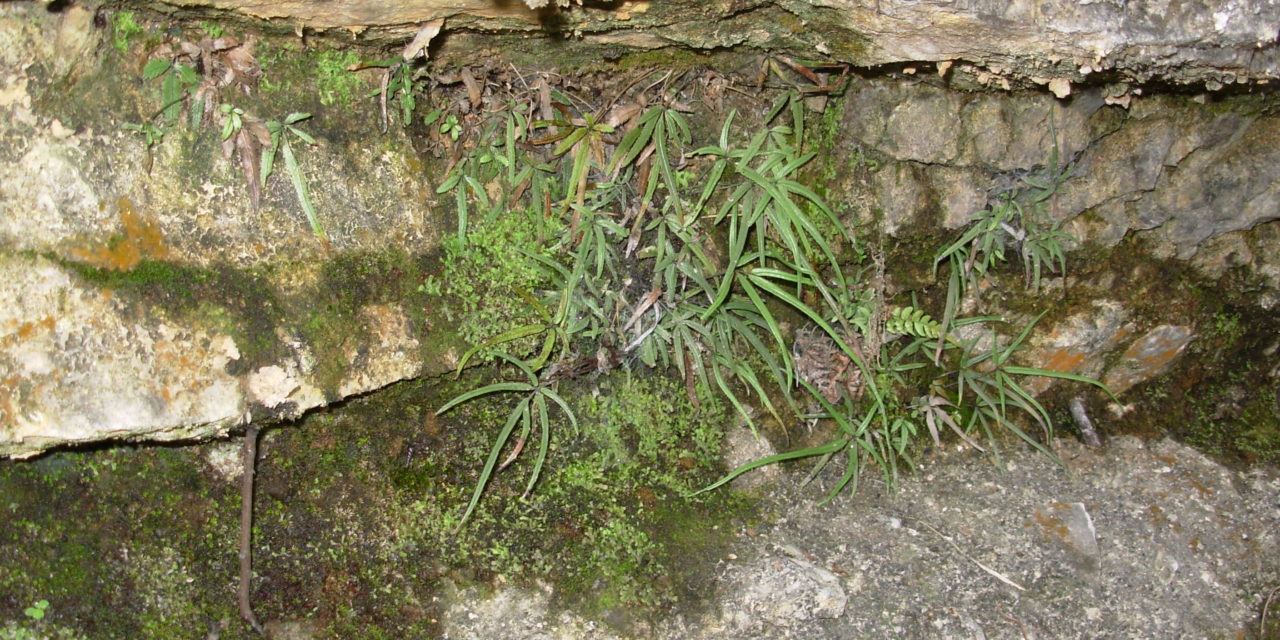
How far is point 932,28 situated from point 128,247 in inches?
92.0

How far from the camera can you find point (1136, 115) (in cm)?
284

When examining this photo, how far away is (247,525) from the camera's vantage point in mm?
2637

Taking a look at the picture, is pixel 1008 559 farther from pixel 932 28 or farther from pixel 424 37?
pixel 424 37

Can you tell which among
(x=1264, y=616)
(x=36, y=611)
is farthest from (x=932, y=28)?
(x=36, y=611)

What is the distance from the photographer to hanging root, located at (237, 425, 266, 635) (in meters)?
2.60

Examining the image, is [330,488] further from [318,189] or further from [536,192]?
[536,192]

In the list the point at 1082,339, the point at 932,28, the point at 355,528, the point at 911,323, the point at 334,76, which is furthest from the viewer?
the point at 1082,339

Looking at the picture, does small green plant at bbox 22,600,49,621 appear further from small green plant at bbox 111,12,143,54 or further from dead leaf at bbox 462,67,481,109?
dead leaf at bbox 462,67,481,109

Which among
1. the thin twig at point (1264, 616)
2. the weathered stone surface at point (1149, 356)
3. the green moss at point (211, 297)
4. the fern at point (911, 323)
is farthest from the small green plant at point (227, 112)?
the thin twig at point (1264, 616)

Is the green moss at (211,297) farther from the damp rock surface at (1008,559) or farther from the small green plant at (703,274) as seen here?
the damp rock surface at (1008,559)

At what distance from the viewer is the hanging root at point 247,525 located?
2.60 meters

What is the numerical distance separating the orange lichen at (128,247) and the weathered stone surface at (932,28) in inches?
23.6

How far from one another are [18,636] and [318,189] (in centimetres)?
162

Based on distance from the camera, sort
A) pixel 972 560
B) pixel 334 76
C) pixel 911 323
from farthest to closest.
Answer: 1. pixel 911 323
2. pixel 972 560
3. pixel 334 76
